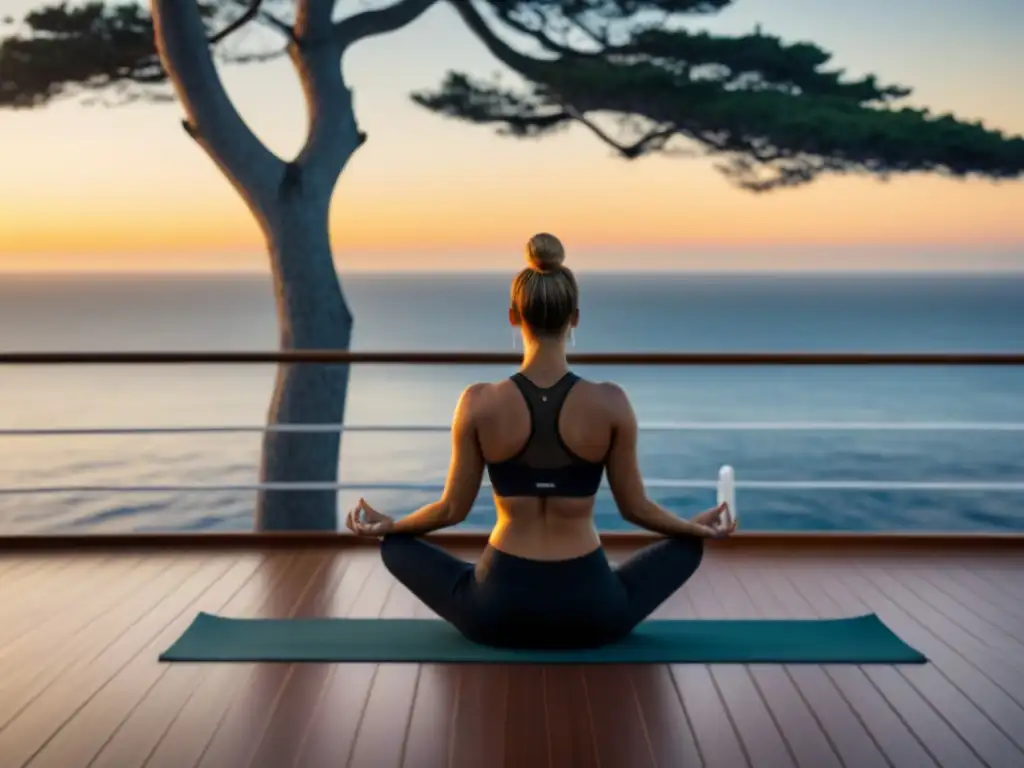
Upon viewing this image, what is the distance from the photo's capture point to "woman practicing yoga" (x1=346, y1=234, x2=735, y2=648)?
2816 millimetres

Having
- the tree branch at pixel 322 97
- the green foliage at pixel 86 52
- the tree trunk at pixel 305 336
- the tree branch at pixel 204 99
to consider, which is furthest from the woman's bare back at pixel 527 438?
the green foliage at pixel 86 52

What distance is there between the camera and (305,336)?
311 inches

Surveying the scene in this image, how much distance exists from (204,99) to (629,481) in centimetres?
496

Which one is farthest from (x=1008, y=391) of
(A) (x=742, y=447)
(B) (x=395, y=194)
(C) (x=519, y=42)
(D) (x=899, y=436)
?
(C) (x=519, y=42)

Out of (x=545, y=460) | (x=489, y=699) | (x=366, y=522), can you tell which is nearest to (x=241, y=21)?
(x=366, y=522)

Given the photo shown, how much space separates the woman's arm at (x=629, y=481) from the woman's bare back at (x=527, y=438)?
19mm

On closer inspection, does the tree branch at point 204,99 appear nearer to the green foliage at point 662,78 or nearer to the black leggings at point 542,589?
the green foliage at point 662,78

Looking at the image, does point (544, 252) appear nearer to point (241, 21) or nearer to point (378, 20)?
point (378, 20)

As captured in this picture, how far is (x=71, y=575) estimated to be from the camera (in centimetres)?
403

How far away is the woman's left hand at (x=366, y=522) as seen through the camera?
2941 millimetres

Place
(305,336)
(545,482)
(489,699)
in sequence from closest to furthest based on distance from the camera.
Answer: (489,699)
(545,482)
(305,336)

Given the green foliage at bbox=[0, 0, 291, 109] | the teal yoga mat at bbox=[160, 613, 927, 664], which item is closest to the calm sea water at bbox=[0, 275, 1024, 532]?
the green foliage at bbox=[0, 0, 291, 109]

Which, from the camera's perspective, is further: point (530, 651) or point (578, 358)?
point (578, 358)

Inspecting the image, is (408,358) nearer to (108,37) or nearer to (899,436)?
(108,37)
